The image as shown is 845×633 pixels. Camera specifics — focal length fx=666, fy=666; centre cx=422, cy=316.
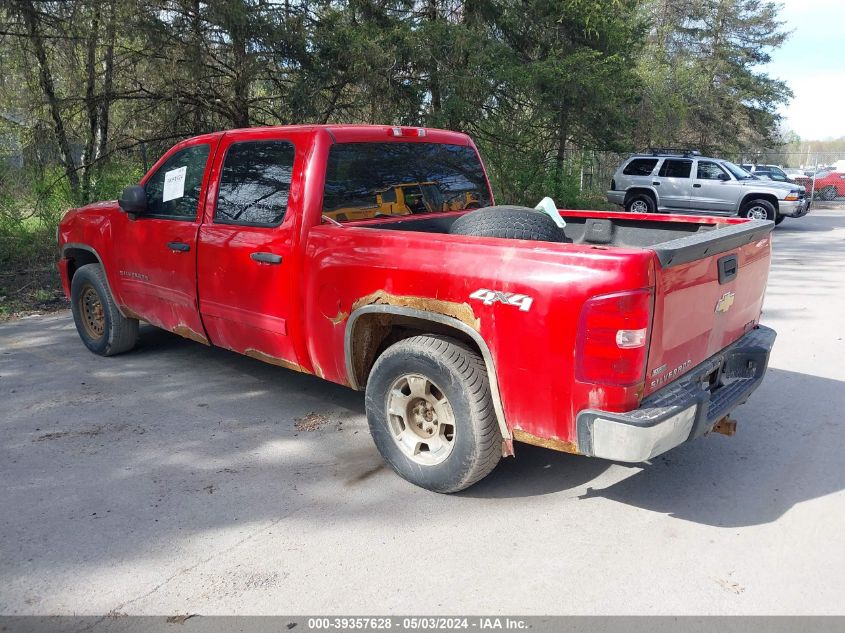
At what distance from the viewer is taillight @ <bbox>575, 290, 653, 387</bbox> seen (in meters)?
2.76

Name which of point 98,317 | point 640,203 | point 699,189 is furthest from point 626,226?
point 640,203

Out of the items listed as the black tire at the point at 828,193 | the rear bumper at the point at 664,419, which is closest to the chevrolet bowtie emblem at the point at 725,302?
the rear bumper at the point at 664,419

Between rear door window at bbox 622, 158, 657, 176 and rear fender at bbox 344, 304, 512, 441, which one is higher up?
rear door window at bbox 622, 158, 657, 176

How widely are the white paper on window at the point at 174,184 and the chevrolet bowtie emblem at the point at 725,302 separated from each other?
12.2 feet

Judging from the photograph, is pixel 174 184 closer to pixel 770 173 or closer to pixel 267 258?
pixel 267 258

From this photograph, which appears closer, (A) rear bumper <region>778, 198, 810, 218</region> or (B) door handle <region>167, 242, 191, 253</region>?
(B) door handle <region>167, 242, 191, 253</region>

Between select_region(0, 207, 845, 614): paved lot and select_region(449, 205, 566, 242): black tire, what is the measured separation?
4.50ft

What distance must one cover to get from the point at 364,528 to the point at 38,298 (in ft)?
22.9

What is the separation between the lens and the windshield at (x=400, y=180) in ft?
13.6

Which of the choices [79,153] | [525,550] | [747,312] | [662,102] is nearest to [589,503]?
[525,550]

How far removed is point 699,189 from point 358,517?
1712 centimetres

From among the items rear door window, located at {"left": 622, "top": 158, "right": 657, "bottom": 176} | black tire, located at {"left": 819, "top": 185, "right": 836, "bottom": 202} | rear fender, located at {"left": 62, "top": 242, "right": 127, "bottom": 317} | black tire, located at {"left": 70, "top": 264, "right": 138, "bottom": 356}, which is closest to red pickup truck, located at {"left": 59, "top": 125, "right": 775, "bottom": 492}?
rear fender, located at {"left": 62, "top": 242, "right": 127, "bottom": 317}

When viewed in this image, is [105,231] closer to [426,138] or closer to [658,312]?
[426,138]

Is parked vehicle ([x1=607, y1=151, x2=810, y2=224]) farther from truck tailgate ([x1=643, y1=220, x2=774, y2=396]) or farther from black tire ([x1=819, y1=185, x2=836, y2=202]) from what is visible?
truck tailgate ([x1=643, y1=220, x2=774, y2=396])
